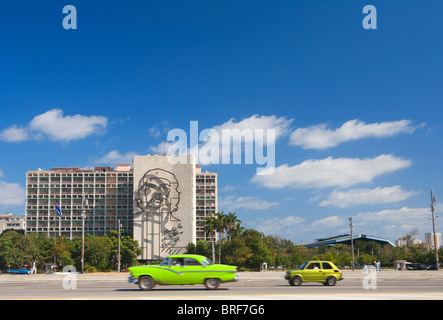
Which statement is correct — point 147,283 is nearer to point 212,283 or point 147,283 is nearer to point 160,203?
point 212,283

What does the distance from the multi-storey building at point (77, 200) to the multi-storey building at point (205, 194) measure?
21.4m

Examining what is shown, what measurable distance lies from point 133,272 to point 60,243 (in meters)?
72.6

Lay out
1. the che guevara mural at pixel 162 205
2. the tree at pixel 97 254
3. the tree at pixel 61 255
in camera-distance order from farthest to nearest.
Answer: the che guevara mural at pixel 162 205
the tree at pixel 61 255
the tree at pixel 97 254

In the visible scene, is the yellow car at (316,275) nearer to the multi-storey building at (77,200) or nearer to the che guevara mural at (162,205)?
the che guevara mural at (162,205)

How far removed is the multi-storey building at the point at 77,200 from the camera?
129 m

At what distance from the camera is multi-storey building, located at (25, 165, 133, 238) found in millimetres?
129250

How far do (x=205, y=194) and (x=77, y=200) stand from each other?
38.8 m

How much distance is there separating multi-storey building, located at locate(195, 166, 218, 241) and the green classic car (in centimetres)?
11551


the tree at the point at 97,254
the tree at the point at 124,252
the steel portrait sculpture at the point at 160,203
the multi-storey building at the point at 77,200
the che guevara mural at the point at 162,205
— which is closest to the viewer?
the tree at the point at 97,254

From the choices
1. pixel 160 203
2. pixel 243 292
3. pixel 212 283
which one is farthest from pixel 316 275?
pixel 160 203

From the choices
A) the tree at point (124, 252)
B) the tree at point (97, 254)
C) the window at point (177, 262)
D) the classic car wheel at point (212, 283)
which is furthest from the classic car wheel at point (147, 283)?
the tree at point (124, 252)

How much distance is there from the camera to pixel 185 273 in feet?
75.0

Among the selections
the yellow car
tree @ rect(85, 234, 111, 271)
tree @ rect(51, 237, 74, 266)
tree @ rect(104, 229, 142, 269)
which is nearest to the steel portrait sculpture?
tree @ rect(104, 229, 142, 269)
